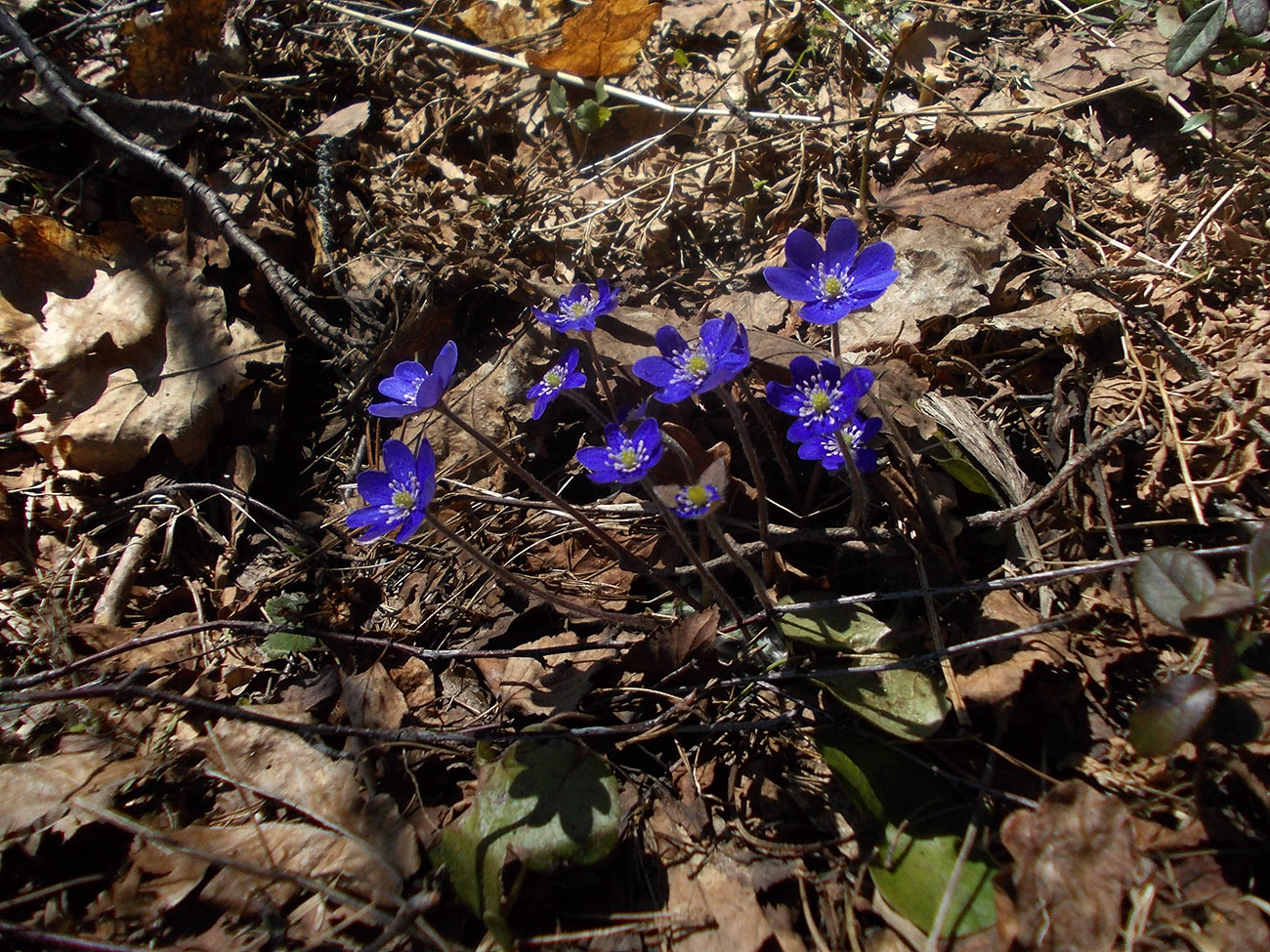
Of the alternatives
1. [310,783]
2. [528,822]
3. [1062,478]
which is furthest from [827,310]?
[310,783]

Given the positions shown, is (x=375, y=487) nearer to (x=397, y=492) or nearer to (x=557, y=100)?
(x=397, y=492)

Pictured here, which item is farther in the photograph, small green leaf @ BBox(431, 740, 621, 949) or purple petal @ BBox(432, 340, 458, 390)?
purple petal @ BBox(432, 340, 458, 390)

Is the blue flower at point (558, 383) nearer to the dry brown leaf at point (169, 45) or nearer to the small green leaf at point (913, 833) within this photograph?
the small green leaf at point (913, 833)

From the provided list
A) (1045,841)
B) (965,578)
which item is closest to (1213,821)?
(1045,841)

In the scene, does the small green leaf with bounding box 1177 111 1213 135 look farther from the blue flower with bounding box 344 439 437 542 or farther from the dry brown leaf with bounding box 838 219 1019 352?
the blue flower with bounding box 344 439 437 542

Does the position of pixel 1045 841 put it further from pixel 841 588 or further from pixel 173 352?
pixel 173 352

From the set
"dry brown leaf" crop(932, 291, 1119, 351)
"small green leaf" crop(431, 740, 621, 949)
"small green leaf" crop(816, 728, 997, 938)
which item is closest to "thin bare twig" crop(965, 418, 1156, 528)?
"dry brown leaf" crop(932, 291, 1119, 351)

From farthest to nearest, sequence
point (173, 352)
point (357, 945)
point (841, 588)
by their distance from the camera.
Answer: point (173, 352), point (841, 588), point (357, 945)
